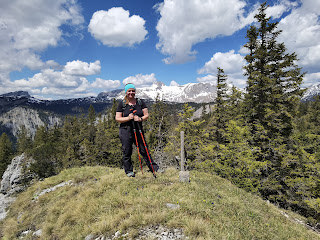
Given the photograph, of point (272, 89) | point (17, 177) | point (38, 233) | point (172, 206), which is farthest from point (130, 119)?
point (17, 177)

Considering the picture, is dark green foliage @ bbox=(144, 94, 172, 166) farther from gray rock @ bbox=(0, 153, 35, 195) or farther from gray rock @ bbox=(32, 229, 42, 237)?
gray rock @ bbox=(32, 229, 42, 237)

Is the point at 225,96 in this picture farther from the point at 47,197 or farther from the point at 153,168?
the point at 47,197

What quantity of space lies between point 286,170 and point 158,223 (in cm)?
1640

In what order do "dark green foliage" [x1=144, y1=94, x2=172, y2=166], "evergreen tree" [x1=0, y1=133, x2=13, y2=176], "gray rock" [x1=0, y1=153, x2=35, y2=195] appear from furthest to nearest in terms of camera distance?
"evergreen tree" [x1=0, y1=133, x2=13, y2=176]
"dark green foliage" [x1=144, y1=94, x2=172, y2=166]
"gray rock" [x1=0, y1=153, x2=35, y2=195]

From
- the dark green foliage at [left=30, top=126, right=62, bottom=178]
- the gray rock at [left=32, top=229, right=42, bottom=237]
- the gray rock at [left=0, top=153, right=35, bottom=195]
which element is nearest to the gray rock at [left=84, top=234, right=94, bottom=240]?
the gray rock at [left=32, top=229, right=42, bottom=237]

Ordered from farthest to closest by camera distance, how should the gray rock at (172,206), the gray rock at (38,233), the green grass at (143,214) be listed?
1. the gray rock at (38,233)
2. the gray rock at (172,206)
3. the green grass at (143,214)

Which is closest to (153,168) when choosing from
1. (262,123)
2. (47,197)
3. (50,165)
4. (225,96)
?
(47,197)

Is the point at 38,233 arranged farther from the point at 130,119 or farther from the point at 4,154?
the point at 4,154

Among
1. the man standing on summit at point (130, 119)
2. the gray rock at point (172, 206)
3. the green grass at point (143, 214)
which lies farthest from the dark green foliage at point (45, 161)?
the gray rock at point (172, 206)

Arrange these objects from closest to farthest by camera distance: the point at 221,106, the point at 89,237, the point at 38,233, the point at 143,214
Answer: the point at 89,237
the point at 143,214
the point at 38,233
the point at 221,106

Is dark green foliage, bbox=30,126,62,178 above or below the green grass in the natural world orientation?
below

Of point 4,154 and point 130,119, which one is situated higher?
point 130,119

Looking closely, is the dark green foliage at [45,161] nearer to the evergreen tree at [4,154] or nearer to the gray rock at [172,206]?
the evergreen tree at [4,154]

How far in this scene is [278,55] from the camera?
1571 cm
